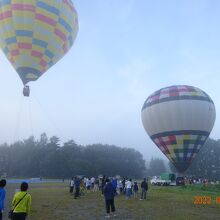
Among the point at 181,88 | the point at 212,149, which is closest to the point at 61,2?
the point at 181,88

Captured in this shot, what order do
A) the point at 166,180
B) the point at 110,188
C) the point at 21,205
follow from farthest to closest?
1. the point at 166,180
2. the point at 110,188
3. the point at 21,205

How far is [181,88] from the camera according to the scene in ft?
144

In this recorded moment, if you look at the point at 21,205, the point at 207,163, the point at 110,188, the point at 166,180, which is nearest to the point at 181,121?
the point at 166,180

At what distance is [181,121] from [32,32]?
21.4 m

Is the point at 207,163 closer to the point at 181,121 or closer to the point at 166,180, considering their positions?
the point at 166,180

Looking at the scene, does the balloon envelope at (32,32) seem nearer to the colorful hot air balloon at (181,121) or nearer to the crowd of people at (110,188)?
the crowd of people at (110,188)

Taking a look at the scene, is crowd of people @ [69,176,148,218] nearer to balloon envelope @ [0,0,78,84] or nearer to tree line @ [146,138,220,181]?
balloon envelope @ [0,0,78,84]

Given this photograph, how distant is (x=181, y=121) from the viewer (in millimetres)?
42000

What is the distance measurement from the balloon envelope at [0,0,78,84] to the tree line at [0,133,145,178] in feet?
245

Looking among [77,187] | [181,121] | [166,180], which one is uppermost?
[181,121]

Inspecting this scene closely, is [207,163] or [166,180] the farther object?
[207,163]

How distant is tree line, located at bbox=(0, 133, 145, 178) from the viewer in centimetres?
10275

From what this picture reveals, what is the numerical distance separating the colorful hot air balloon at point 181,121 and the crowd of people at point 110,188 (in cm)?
1105

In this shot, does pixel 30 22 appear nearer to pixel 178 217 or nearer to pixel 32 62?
pixel 32 62
